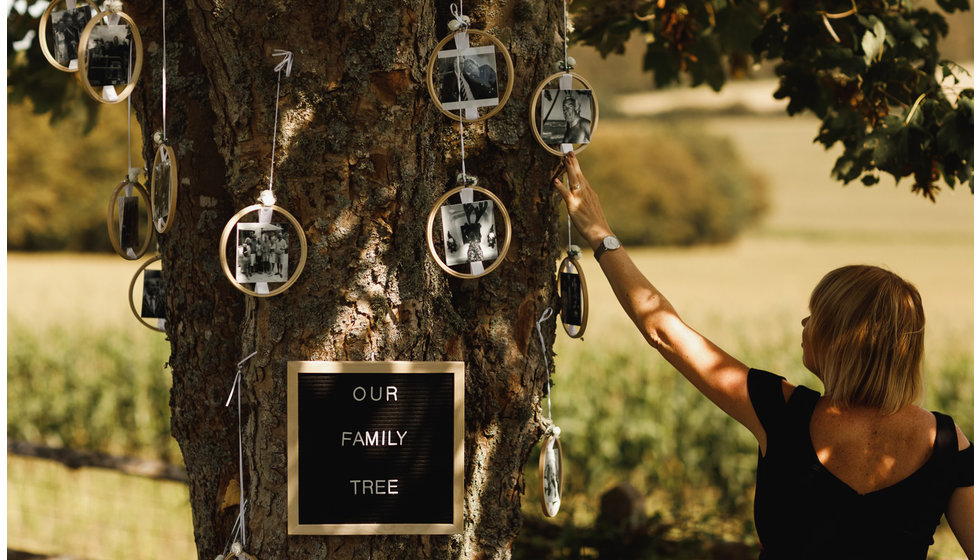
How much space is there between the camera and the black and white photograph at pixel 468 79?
161 cm

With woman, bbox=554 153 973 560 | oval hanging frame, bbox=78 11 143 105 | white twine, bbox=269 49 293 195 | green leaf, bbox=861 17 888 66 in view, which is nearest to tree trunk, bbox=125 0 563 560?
white twine, bbox=269 49 293 195

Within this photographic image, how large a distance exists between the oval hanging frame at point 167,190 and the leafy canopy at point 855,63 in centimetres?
135

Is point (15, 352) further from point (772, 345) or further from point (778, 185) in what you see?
point (778, 185)

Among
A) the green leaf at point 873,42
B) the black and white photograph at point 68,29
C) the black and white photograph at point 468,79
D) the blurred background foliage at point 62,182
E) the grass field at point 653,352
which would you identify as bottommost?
the grass field at point 653,352

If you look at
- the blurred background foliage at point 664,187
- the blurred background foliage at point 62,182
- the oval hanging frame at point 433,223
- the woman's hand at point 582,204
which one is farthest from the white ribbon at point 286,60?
the blurred background foliage at point 62,182

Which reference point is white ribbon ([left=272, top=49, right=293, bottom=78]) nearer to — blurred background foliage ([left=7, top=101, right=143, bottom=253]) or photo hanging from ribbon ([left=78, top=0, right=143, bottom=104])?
photo hanging from ribbon ([left=78, top=0, right=143, bottom=104])

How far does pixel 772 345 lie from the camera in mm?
7637

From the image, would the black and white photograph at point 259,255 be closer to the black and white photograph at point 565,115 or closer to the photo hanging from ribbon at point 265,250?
the photo hanging from ribbon at point 265,250

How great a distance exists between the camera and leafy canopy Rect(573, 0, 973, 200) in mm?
2318

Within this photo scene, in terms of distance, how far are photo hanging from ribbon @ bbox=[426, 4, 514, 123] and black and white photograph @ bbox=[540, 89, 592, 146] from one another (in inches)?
4.7

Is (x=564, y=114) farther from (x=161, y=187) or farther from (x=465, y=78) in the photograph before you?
(x=161, y=187)

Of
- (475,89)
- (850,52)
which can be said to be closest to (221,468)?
(475,89)

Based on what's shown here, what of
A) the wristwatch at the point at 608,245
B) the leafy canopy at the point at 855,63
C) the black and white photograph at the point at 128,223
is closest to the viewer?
the wristwatch at the point at 608,245

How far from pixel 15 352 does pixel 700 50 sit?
751cm
